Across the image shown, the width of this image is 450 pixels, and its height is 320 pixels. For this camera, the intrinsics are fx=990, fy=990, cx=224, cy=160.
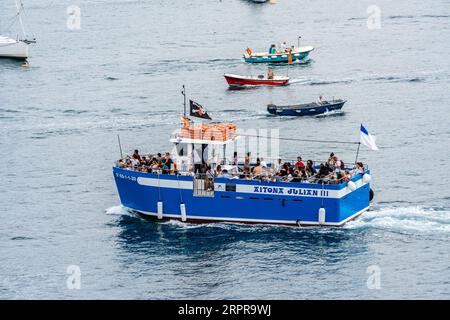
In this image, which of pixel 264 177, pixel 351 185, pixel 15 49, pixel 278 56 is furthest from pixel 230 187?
pixel 15 49

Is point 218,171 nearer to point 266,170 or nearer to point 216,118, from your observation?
point 266,170

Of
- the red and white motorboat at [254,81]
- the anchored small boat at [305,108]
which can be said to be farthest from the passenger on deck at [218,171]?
the red and white motorboat at [254,81]

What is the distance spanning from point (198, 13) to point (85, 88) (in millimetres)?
68730

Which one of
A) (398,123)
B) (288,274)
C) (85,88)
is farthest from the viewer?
(85,88)

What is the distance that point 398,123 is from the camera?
10069cm

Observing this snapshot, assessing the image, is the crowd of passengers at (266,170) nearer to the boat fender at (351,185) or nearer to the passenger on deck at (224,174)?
the passenger on deck at (224,174)

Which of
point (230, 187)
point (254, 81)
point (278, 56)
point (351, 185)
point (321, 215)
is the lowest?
point (321, 215)

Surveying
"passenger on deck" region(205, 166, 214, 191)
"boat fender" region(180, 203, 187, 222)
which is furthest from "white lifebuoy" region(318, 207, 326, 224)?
"boat fender" region(180, 203, 187, 222)

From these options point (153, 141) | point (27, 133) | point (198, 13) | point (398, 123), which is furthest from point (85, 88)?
point (198, 13)

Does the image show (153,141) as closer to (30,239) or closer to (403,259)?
(30,239)

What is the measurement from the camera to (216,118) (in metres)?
105

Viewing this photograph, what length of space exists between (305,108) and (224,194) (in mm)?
38213

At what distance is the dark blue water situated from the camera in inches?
2403
